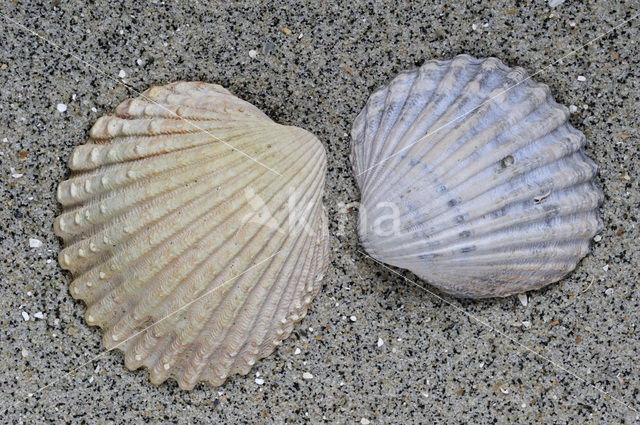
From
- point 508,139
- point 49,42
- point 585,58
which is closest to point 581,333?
point 508,139

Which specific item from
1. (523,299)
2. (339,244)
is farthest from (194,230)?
(523,299)

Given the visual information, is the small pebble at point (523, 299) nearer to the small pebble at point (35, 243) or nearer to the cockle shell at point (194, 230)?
the cockle shell at point (194, 230)

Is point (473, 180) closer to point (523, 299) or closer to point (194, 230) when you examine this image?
point (523, 299)

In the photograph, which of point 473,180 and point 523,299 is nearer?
point 473,180

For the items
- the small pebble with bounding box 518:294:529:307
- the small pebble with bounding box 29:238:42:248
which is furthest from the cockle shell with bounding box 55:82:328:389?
the small pebble with bounding box 518:294:529:307

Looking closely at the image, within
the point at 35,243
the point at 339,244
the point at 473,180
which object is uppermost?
the point at 473,180

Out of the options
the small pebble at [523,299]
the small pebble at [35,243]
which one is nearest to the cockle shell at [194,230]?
the small pebble at [35,243]

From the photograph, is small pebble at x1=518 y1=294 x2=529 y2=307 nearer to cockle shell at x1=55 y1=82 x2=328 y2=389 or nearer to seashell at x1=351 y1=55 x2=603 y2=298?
seashell at x1=351 y1=55 x2=603 y2=298
